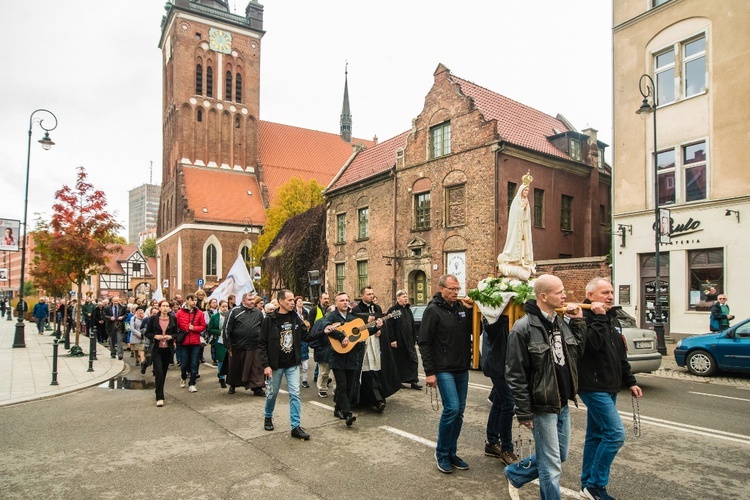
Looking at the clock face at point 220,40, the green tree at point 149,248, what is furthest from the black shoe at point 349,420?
the green tree at point 149,248

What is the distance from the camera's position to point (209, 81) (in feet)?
175

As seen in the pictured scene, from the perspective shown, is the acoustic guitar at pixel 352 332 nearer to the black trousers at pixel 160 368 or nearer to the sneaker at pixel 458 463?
the sneaker at pixel 458 463

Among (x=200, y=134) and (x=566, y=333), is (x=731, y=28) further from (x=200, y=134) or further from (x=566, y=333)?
(x=200, y=134)

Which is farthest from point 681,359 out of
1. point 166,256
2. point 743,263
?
point 166,256

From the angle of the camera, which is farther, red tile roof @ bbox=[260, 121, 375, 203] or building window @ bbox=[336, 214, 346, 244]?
red tile roof @ bbox=[260, 121, 375, 203]

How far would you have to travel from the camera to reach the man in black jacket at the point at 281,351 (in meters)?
6.64

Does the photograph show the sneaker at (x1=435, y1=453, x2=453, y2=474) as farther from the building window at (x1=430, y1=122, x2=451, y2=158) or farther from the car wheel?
the building window at (x1=430, y1=122, x2=451, y2=158)

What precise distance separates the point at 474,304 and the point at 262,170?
51564 mm

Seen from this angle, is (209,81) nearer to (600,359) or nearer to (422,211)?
(422,211)

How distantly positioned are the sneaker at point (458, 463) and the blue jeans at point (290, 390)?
2145 millimetres

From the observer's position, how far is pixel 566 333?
4129mm

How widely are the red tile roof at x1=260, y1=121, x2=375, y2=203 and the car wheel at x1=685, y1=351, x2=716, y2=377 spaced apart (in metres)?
46.6

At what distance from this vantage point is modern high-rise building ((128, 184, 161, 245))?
178m

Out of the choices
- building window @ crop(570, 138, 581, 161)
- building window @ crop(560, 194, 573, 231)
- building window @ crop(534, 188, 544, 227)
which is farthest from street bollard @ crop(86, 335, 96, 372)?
building window @ crop(570, 138, 581, 161)
